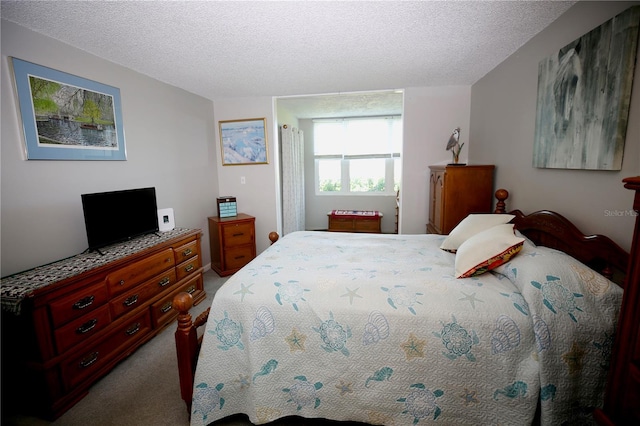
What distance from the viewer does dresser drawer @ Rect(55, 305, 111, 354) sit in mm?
1637

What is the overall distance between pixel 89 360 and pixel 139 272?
633 mm

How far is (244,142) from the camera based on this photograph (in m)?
4.02

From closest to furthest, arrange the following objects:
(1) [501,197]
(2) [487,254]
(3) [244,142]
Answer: (2) [487,254], (1) [501,197], (3) [244,142]

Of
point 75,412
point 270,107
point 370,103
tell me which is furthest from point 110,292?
point 370,103

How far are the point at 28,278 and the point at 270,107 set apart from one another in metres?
3.12

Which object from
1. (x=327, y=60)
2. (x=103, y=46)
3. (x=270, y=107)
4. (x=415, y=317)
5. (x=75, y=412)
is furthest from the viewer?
(x=270, y=107)

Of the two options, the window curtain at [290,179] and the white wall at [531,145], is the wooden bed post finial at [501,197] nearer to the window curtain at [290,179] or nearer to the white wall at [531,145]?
the white wall at [531,145]

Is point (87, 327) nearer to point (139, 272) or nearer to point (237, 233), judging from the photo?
point (139, 272)

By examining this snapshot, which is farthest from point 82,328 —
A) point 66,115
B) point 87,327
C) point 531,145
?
point 531,145

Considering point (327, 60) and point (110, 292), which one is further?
point (327, 60)

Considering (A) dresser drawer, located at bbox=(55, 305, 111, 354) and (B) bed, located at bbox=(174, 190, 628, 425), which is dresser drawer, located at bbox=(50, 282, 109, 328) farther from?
(B) bed, located at bbox=(174, 190, 628, 425)

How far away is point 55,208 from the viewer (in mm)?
2041

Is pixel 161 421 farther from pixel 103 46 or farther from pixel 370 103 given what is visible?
pixel 370 103

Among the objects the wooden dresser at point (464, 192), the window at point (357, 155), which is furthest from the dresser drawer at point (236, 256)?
the window at point (357, 155)
